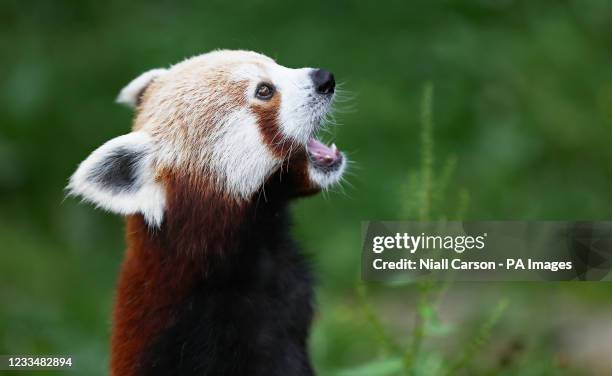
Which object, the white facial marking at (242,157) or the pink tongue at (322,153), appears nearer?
the white facial marking at (242,157)

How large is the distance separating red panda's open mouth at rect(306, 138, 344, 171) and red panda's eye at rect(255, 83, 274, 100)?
22cm

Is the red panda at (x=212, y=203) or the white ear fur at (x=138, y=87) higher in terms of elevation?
the white ear fur at (x=138, y=87)

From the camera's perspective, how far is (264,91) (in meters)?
3.41

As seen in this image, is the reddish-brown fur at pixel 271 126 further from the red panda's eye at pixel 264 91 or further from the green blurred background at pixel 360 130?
the green blurred background at pixel 360 130

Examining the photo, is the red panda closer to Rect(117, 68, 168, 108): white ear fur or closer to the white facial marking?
the white facial marking

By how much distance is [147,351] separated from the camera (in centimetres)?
330

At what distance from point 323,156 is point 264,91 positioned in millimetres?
310

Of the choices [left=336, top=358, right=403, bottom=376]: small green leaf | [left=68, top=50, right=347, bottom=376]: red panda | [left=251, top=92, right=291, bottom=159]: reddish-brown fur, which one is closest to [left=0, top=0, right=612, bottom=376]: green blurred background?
[left=336, top=358, right=403, bottom=376]: small green leaf

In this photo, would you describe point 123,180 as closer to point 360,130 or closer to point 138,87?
point 138,87

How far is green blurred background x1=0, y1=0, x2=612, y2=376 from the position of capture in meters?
5.42

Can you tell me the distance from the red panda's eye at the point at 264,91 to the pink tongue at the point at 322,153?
0.22 meters

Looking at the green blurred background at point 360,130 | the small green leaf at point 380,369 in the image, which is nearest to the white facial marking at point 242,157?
the small green leaf at point 380,369

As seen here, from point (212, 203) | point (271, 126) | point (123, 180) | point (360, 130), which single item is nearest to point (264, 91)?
point (271, 126)

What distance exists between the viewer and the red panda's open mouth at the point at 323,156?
3.45 meters
